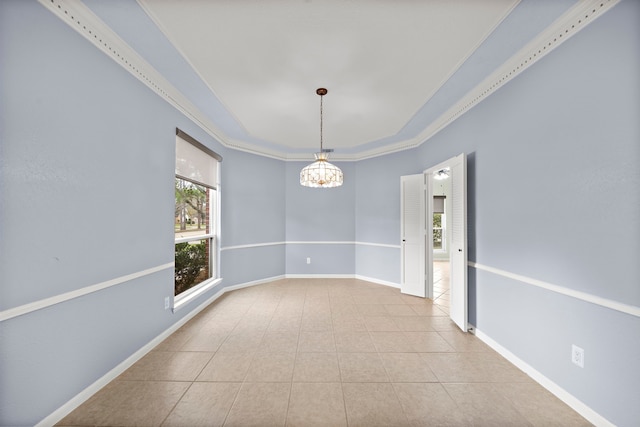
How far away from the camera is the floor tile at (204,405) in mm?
1618

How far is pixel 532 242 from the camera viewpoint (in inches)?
81.8

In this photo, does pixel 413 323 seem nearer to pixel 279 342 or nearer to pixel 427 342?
pixel 427 342

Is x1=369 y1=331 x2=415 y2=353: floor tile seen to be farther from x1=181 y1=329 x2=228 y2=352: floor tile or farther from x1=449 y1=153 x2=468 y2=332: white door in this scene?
x1=181 y1=329 x2=228 y2=352: floor tile

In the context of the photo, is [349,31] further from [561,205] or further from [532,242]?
[532,242]

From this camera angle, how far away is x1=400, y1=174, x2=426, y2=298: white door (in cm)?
418

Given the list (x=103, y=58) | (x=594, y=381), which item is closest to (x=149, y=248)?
(x=103, y=58)

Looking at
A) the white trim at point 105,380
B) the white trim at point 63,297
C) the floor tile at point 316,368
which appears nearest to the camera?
the white trim at point 63,297

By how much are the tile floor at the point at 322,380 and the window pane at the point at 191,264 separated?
721 millimetres

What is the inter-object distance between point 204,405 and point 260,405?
405 mm

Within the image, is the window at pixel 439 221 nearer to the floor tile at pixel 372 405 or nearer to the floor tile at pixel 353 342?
the floor tile at pixel 353 342

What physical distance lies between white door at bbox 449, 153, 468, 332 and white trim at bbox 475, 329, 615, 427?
42 cm

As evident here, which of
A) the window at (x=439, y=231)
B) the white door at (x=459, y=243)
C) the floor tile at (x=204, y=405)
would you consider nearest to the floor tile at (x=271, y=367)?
the floor tile at (x=204, y=405)

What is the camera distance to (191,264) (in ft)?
12.6

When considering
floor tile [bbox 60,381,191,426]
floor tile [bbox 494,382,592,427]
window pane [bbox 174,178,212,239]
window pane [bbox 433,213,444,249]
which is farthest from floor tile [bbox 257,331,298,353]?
window pane [bbox 433,213,444,249]
